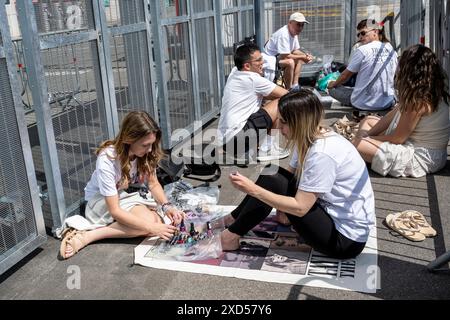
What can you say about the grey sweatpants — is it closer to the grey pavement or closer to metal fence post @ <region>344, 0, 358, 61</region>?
metal fence post @ <region>344, 0, 358, 61</region>

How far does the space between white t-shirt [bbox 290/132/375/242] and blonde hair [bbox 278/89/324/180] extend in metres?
0.06

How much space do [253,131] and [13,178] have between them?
105 inches

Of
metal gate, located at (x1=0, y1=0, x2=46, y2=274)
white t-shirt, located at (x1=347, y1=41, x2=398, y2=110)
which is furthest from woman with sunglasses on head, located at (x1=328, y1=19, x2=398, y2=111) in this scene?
metal gate, located at (x1=0, y1=0, x2=46, y2=274)

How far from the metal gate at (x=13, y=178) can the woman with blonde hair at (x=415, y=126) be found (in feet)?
10.2

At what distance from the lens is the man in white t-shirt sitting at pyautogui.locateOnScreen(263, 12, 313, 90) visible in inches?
323

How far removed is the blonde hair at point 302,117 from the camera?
3.03 metres

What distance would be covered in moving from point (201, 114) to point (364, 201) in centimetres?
389

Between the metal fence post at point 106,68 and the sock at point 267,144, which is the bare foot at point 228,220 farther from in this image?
the sock at point 267,144

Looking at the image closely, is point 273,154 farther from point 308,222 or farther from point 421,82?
point 308,222

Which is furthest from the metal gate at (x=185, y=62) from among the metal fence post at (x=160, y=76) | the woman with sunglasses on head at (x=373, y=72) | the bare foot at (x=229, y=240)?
the bare foot at (x=229, y=240)

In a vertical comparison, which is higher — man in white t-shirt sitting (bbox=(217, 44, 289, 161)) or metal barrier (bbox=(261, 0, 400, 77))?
metal barrier (bbox=(261, 0, 400, 77))
